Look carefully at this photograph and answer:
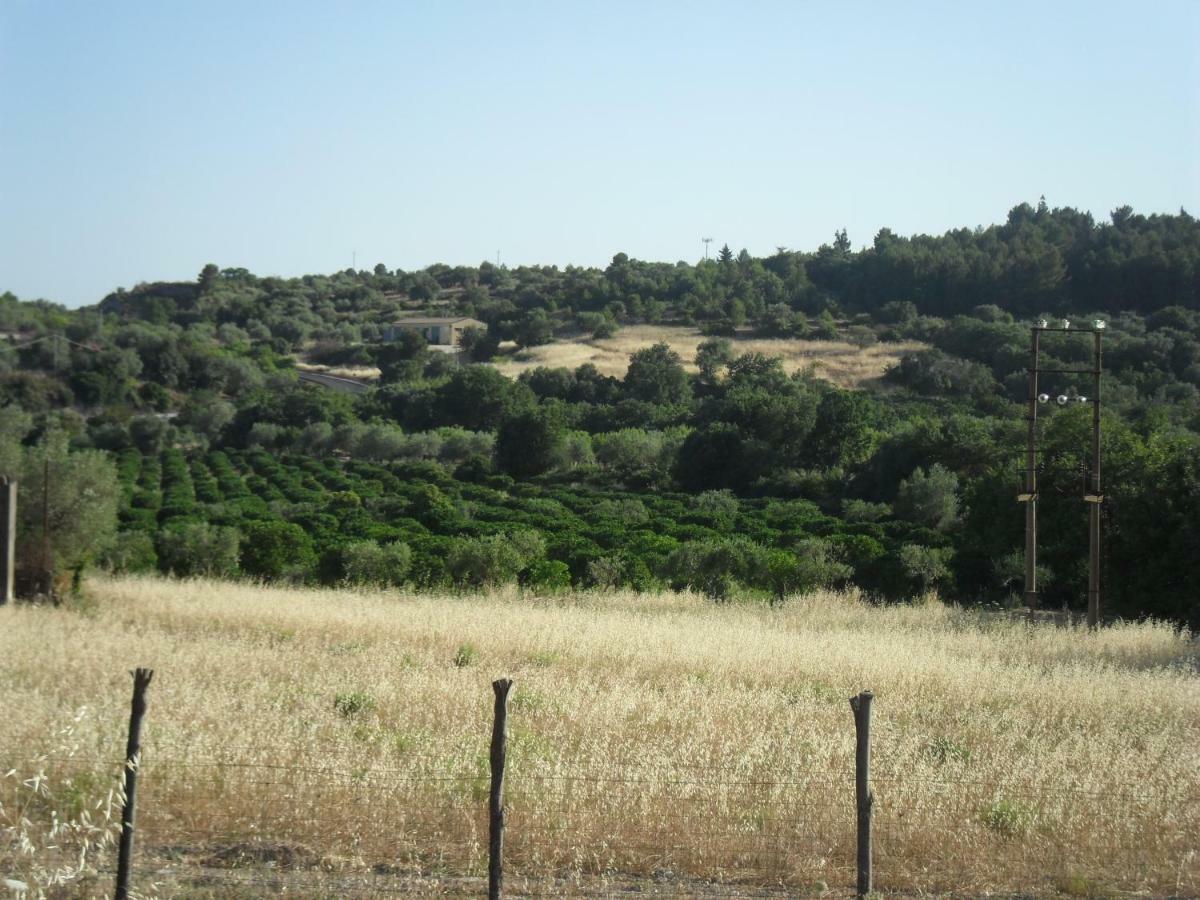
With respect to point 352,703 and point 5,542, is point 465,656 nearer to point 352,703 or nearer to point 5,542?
point 352,703

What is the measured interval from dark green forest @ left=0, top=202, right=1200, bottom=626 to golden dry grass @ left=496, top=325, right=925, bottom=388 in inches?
84.9

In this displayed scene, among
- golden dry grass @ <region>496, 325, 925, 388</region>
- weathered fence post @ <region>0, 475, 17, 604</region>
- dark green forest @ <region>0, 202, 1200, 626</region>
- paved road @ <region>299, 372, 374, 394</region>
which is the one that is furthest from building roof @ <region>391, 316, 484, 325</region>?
weathered fence post @ <region>0, 475, 17, 604</region>

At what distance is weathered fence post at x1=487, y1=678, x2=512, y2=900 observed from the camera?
6.86m

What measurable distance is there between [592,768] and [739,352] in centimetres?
7824

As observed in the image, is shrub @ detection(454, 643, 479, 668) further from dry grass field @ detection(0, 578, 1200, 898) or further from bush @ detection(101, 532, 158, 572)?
bush @ detection(101, 532, 158, 572)

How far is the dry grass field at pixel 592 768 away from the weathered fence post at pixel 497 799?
26.2 inches

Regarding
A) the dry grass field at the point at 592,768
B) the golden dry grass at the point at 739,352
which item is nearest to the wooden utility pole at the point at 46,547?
the dry grass field at the point at 592,768

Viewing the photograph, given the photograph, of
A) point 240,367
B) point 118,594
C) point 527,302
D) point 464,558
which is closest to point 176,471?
point 240,367

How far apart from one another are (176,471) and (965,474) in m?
35.2

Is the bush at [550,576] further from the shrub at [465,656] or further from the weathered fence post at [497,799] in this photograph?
the weathered fence post at [497,799]

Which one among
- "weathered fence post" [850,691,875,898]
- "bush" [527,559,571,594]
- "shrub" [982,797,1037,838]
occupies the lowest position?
"bush" [527,559,571,594]

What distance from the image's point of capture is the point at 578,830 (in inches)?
328

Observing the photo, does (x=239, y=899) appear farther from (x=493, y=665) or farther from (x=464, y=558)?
(x=464, y=558)

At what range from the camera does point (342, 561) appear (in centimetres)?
2788
